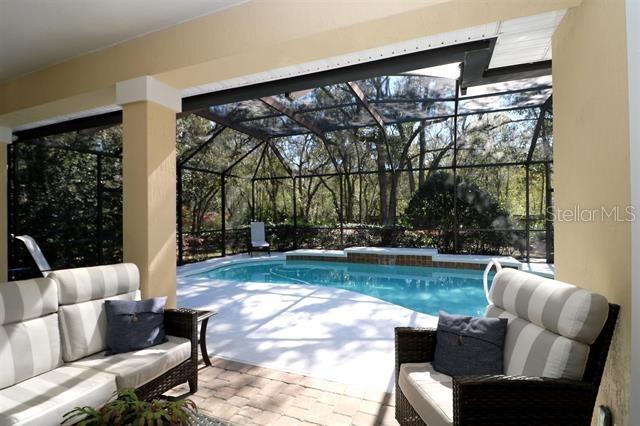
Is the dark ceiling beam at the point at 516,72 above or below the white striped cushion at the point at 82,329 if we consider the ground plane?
above

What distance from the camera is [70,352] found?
2.36 meters

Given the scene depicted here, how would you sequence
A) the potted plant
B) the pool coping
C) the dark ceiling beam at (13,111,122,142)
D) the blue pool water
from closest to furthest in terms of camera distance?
1. the potted plant
2. the dark ceiling beam at (13,111,122,142)
3. the blue pool water
4. the pool coping

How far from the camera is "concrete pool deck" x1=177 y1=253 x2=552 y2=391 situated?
3068 mm

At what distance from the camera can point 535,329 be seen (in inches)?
72.7

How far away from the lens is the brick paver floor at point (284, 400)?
228cm

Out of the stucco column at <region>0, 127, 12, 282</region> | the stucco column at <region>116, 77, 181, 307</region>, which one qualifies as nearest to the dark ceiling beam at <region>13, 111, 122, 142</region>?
the stucco column at <region>0, 127, 12, 282</region>

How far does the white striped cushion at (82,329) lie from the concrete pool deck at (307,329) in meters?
1.17

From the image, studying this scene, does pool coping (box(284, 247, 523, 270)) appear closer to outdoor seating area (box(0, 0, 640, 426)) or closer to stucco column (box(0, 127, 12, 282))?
outdoor seating area (box(0, 0, 640, 426))

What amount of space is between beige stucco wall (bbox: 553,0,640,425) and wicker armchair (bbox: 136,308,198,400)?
8.73 ft

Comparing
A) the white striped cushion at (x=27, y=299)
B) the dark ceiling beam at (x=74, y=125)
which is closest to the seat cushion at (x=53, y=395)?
the white striped cushion at (x=27, y=299)

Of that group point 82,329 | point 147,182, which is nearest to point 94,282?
point 82,329

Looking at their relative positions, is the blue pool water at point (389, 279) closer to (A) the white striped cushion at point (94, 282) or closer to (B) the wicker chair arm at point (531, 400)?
(B) the wicker chair arm at point (531, 400)

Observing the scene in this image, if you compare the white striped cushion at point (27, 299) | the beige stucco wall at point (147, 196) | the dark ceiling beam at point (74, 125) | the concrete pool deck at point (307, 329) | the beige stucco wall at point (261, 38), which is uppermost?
the dark ceiling beam at point (74, 125)

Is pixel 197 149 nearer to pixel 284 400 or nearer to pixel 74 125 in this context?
pixel 74 125
